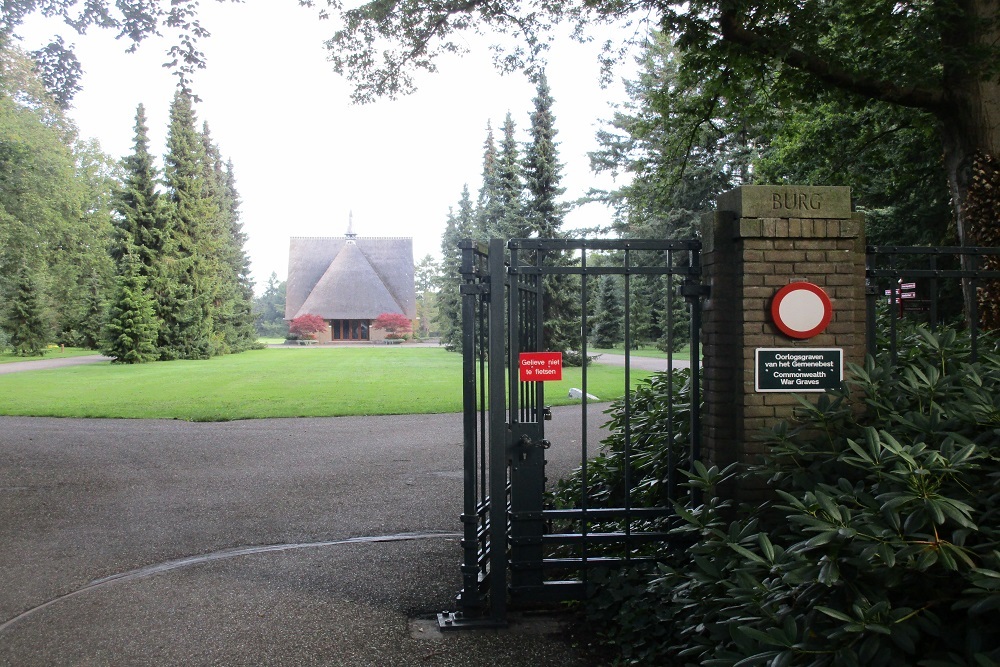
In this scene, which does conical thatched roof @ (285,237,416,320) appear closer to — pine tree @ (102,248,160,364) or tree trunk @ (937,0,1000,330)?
pine tree @ (102,248,160,364)

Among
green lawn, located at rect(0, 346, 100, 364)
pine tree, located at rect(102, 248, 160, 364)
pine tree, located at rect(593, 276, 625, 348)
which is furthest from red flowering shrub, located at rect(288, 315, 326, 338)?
pine tree, located at rect(593, 276, 625, 348)

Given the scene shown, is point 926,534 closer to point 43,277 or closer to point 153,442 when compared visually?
point 153,442

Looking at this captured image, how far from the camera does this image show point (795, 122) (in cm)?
1211

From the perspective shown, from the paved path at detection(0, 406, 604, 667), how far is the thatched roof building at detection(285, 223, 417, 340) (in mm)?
48496

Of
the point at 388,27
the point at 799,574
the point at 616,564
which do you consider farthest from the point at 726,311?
the point at 388,27

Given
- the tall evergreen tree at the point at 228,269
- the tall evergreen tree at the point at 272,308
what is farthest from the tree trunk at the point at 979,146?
the tall evergreen tree at the point at 272,308

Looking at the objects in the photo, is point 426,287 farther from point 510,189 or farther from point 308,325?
point 510,189

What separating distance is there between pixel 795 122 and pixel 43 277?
3927 centimetres

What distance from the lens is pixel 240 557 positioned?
16.9 feet

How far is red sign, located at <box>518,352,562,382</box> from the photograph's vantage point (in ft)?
12.8

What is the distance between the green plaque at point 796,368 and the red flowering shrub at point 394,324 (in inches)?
2099

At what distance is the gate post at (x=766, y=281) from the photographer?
3.88 meters

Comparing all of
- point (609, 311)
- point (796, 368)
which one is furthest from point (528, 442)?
point (609, 311)

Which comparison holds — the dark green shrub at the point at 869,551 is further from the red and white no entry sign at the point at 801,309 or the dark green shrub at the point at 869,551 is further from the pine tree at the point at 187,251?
the pine tree at the point at 187,251
